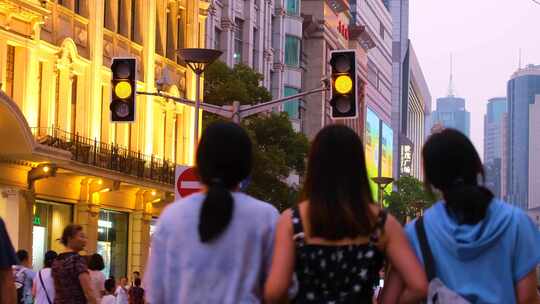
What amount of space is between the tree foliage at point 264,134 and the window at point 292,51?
118ft

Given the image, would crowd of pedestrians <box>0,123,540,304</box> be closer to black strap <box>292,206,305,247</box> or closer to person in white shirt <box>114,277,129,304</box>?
black strap <box>292,206,305,247</box>

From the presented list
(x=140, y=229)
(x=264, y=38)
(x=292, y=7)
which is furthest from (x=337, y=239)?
(x=292, y=7)

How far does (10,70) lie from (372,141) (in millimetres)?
109734

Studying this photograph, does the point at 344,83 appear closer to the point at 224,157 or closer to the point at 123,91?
the point at 123,91

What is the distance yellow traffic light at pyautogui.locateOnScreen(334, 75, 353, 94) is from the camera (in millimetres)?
22594

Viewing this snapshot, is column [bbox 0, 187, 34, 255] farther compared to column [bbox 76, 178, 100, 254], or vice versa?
column [bbox 76, 178, 100, 254]

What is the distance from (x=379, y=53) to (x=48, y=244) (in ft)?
395

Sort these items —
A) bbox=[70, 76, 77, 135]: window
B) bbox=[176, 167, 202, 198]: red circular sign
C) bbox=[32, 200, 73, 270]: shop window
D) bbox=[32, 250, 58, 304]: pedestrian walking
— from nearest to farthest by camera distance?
bbox=[32, 250, 58, 304]: pedestrian walking
bbox=[176, 167, 202, 198]: red circular sign
bbox=[32, 200, 73, 270]: shop window
bbox=[70, 76, 77, 135]: window

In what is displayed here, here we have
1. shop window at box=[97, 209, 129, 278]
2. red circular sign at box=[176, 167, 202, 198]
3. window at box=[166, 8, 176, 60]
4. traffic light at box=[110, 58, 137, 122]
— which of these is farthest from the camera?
window at box=[166, 8, 176, 60]

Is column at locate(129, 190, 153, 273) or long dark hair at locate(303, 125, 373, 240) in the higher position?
long dark hair at locate(303, 125, 373, 240)

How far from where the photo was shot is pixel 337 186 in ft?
21.0

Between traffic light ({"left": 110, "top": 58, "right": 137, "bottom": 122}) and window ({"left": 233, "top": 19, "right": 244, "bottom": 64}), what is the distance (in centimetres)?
4331

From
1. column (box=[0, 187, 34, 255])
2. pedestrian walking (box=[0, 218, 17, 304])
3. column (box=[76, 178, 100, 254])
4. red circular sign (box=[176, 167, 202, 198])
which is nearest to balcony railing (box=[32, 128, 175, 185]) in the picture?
column (box=[76, 178, 100, 254])

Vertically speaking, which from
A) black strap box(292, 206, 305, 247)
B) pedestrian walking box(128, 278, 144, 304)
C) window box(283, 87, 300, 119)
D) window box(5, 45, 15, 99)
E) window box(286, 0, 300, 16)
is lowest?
pedestrian walking box(128, 278, 144, 304)
